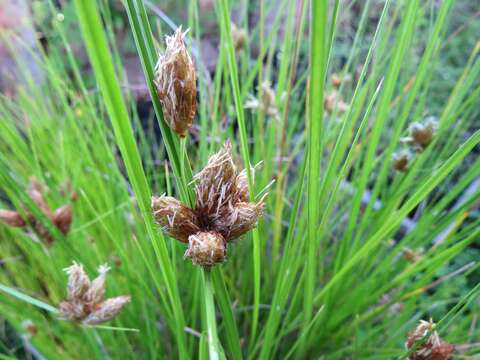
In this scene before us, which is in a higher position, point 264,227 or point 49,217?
point 49,217

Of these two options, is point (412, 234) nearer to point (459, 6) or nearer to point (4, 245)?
point (4, 245)

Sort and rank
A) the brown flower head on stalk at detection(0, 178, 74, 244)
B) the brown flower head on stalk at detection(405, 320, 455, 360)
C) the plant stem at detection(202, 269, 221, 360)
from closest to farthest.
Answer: the plant stem at detection(202, 269, 221, 360) < the brown flower head on stalk at detection(405, 320, 455, 360) < the brown flower head on stalk at detection(0, 178, 74, 244)

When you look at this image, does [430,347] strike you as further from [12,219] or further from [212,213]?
[12,219]

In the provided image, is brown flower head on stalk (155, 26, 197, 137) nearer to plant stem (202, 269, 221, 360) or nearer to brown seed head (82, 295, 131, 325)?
plant stem (202, 269, 221, 360)

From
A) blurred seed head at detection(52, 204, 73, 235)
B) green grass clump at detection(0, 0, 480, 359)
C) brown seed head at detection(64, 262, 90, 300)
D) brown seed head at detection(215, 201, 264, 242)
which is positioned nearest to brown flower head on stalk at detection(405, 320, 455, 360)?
green grass clump at detection(0, 0, 480, 359)

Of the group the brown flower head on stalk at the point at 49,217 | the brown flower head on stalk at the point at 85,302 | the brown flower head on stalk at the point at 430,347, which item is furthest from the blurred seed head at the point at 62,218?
the brown flower head on stalk at the point at 430,347

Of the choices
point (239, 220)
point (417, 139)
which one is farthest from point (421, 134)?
point (239, 220)
